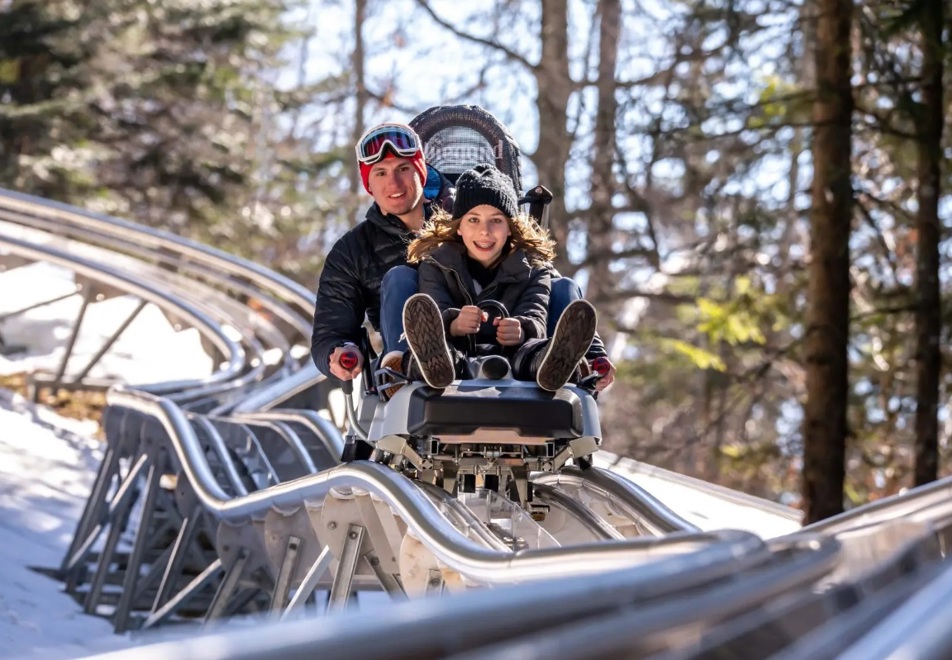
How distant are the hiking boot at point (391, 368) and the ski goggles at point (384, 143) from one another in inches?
45.0

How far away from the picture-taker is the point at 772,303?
15.8m

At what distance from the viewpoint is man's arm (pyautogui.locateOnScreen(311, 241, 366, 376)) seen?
611cm

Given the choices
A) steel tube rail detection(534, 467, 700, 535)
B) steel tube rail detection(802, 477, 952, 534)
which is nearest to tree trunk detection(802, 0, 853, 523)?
steel tube rail detection(534, 467, 700, 535)

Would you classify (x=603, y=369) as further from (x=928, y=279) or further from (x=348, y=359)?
(x=928, y=279)

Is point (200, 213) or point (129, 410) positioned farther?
point (200, 213)

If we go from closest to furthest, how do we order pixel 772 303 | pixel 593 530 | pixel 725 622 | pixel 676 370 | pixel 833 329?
pixel 725 622, pixel 593 530, pixel 833 329, pixel 772 303, pixel 676 370

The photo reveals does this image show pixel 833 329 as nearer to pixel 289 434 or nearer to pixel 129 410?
pixel 289 434

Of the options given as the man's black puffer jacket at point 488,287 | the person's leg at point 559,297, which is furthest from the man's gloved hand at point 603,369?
the man's black puffer jacket at point 488,287

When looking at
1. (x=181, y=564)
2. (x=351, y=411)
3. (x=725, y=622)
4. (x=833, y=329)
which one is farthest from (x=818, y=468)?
(x=725, y=622)

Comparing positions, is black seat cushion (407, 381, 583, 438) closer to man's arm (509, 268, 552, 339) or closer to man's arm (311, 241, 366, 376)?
man's arm (509, 268, 552, 339)

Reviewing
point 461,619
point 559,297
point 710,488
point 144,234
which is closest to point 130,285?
point 144,234

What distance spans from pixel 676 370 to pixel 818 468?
15049 millimetres

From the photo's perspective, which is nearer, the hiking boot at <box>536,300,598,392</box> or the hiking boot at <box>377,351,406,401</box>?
the hiking boot at <box>536,300,598,392</box>

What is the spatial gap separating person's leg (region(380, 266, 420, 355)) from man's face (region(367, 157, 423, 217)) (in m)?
0.76
